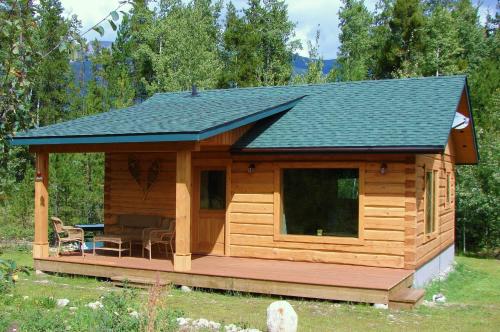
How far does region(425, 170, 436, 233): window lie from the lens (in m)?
11.5

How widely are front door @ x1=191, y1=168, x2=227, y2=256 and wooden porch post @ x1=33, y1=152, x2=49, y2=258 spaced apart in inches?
115

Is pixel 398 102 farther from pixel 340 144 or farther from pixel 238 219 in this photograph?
pixel 238 219

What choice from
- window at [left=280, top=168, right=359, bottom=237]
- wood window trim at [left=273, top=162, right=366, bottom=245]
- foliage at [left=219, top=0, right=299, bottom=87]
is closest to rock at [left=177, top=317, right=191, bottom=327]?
wood window trim at [left=273, top=162, right=366, bottom=245]

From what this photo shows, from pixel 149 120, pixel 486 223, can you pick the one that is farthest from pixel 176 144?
pixel 486 223

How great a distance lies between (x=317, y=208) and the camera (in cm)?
1089

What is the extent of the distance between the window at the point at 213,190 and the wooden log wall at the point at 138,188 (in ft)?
2.47

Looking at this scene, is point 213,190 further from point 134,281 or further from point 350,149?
point 350,149

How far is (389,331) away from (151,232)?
5225 mm

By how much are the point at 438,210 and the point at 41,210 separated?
8192 millimetres

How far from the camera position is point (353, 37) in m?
35.7

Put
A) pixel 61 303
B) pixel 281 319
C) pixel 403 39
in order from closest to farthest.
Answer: pixel 281 319 < pixel 61 303 < pixel 403 39

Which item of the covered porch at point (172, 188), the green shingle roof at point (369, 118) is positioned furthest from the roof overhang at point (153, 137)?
the green shingle roof at point (369, 118)

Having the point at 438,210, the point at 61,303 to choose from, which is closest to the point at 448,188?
the point at 438,210

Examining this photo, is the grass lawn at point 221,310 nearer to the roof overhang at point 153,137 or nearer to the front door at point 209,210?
the front door at point 209,210
